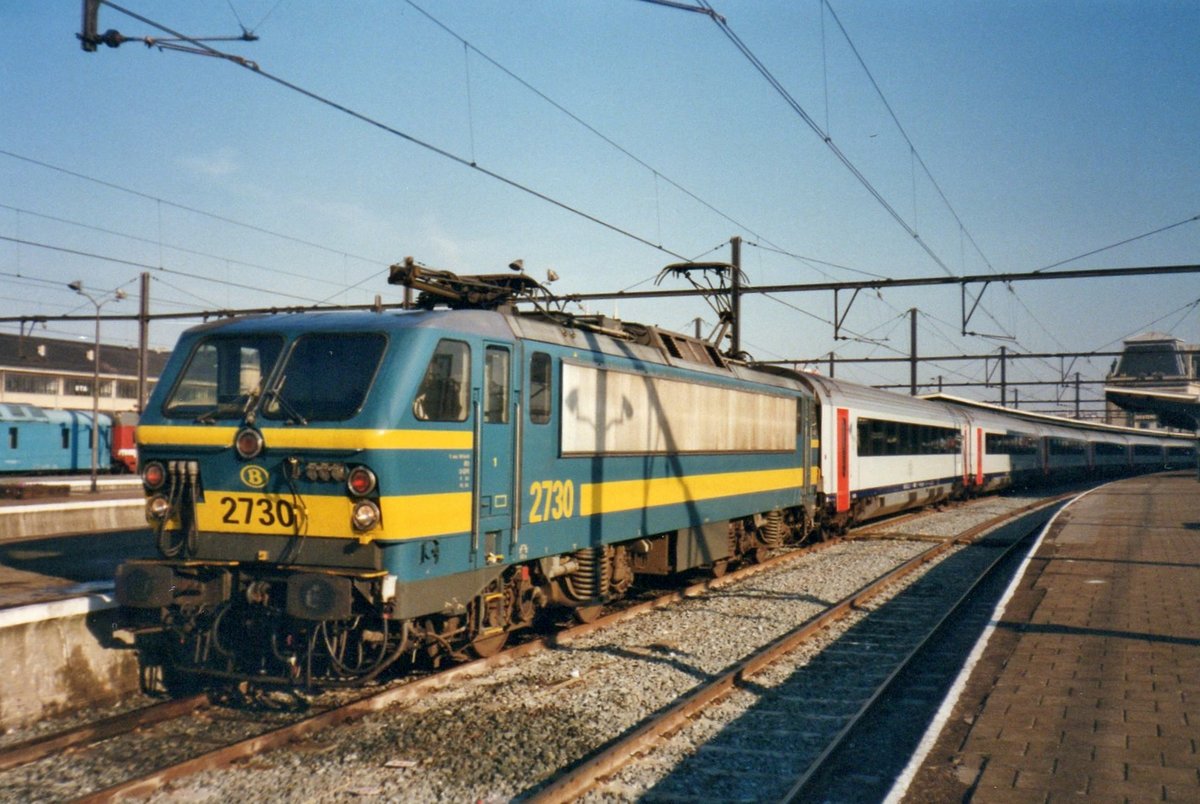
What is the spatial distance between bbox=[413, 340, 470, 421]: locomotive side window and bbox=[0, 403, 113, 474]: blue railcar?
32.7m

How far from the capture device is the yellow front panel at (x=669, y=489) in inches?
413

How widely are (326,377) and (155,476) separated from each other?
5.47ft

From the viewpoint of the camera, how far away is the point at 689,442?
1273 centimetres

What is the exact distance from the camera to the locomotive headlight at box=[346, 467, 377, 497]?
7465 mm

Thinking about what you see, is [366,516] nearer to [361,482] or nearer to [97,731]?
[361,482]

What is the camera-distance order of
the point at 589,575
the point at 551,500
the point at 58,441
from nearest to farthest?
1. the point at 551,500
2. the point at 589,575
3. the point at 58,441

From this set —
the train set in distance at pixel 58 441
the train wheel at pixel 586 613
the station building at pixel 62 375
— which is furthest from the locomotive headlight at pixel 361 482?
the station building at pixel 62 375

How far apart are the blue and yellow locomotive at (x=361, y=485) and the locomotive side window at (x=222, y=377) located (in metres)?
0.02

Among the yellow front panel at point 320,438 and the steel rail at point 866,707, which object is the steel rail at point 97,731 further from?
the steel rail at point 866,707

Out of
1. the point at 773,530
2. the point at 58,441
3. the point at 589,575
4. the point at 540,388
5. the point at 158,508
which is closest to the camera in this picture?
the point at 158,508

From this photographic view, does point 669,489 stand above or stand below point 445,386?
below

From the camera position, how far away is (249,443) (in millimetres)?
7816

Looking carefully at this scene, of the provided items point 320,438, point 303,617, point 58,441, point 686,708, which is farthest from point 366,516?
point 58,441

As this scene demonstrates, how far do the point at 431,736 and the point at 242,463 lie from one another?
260cm
